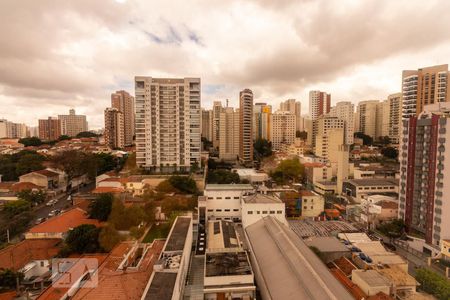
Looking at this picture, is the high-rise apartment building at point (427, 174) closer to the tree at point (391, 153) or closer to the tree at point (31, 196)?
the tree at point (391, 153)

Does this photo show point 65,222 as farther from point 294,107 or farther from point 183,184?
point 294,107

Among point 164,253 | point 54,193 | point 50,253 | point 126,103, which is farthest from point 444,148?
point 126,103

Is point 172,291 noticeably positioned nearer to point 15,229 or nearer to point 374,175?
point 15,229

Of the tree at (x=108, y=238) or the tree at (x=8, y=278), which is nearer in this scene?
the tree at (x=8, y=278)

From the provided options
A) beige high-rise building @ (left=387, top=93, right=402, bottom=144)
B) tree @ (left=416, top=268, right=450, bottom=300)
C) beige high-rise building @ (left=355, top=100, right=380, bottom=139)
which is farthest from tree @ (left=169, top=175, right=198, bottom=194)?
beige high-rise building @ (left=355, top=100, right=380, bottom=139)

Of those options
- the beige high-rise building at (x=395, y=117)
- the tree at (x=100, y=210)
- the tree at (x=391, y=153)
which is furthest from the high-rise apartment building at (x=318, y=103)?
the tree at (x=100, y=210)

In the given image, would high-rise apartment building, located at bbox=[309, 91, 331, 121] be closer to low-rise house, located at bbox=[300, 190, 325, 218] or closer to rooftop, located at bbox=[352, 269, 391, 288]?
low-rise house, located at bbox=[300, 190, 325, 218]

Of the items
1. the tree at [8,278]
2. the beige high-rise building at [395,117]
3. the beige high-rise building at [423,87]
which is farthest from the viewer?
the beige high-rise building at [395,117]
